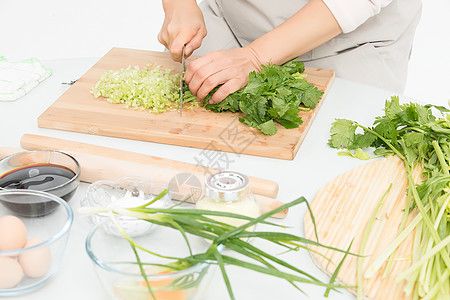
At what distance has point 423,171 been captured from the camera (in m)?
1.33

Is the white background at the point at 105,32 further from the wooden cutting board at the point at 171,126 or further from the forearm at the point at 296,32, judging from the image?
the wooden cutting board at the point at 171,126

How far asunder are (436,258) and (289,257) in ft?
0.95

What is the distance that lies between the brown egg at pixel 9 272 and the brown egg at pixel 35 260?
0.04 ft

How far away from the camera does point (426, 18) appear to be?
15.9 feet

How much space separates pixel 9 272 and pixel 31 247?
6 cm

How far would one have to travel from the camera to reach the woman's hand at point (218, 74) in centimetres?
164

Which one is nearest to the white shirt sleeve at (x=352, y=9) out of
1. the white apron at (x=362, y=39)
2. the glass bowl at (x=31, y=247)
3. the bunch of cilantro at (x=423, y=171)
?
the white apron at (x=362, y=39)

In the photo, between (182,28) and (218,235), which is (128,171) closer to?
(218,235)

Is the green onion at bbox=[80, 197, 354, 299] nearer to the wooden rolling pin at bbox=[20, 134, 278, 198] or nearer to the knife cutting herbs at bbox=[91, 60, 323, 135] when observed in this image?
the wooden rolling pin at bbox=[20, 134, 278, 198]

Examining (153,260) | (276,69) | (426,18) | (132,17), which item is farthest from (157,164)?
(426,18)

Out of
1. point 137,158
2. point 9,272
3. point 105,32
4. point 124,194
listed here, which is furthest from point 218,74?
point 105,32

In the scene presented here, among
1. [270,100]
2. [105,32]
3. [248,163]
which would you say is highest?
[270,100]

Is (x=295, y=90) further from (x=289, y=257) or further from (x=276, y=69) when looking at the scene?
(x=289, y=257)

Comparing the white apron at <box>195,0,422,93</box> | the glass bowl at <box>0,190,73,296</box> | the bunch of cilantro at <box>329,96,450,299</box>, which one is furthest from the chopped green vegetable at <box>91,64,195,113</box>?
the glass bowl at <box>0,190,73,296</box>
